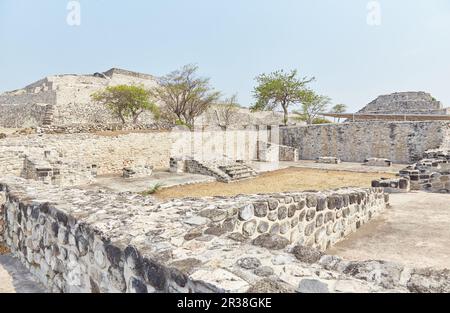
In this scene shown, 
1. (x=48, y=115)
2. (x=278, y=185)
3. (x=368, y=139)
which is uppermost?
(x=48, y=115)

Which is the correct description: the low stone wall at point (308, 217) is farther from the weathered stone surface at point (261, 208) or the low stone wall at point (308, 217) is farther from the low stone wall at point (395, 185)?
the low stone wall at point (395, 185)

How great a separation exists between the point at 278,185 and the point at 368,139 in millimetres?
11397

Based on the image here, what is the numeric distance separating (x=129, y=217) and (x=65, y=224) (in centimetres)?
63

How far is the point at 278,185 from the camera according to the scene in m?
13.0

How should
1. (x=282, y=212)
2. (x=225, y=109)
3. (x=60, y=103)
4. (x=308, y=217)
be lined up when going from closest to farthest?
(x=282, y=212) < (x=308, y=217) < (x=60, y=103) < (x=225, y=109)

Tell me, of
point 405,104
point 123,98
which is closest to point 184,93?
point 123,98

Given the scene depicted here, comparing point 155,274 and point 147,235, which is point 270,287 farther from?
point 147,235

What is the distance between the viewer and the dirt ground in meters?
11.5

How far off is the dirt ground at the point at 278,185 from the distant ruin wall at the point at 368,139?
601cm

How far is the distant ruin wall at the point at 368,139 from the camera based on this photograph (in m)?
18.8

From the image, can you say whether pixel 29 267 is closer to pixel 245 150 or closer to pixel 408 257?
pixel 408 257

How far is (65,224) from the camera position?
3.12 meters

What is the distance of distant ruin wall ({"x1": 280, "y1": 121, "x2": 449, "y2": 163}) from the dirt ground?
6007 mm

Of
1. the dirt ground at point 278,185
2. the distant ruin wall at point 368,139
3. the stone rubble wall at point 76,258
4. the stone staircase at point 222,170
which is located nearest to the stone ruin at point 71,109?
the distant ruin wall at point 368,139
